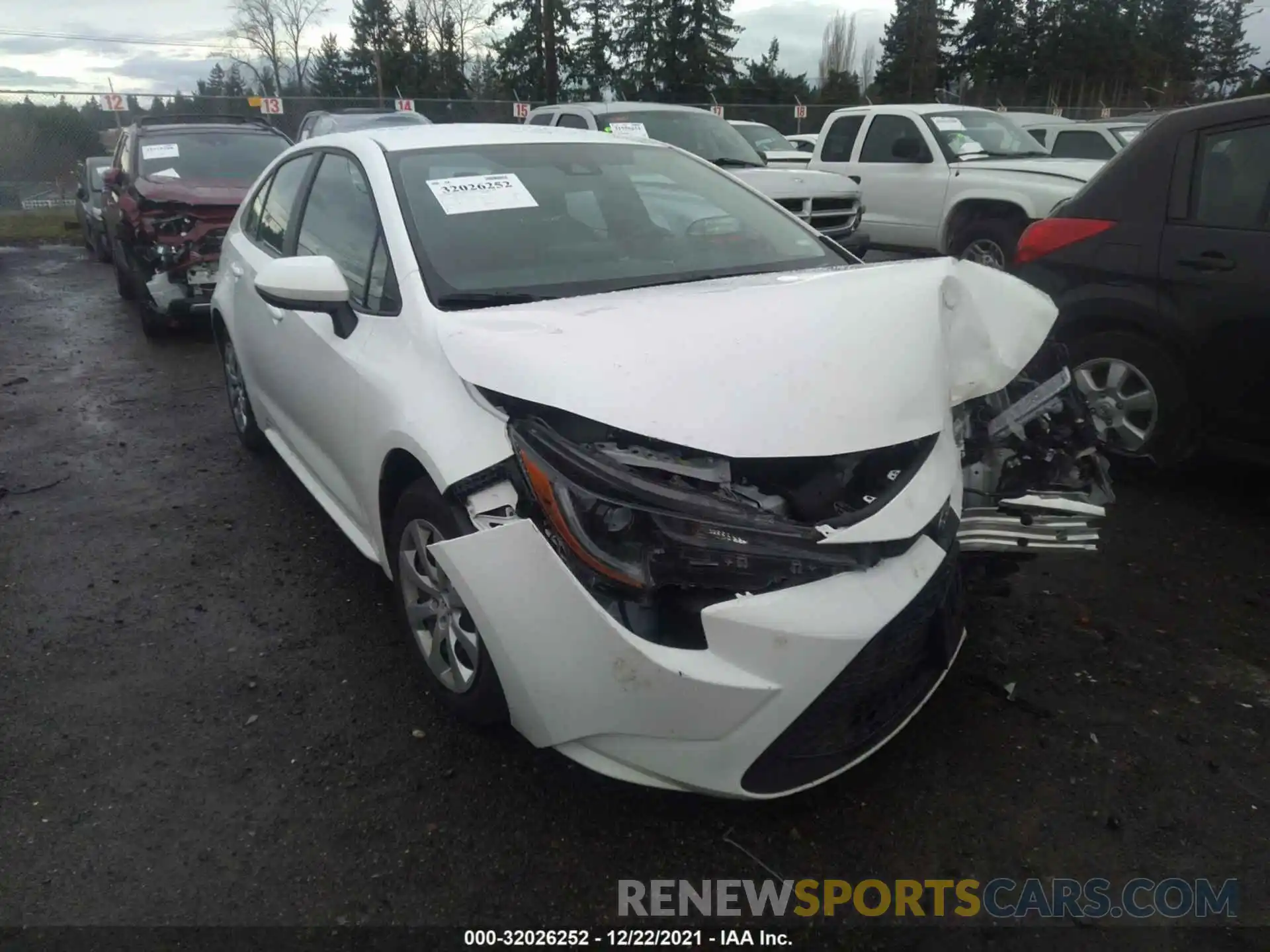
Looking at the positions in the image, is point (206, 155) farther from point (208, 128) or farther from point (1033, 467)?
point (1033, 467)

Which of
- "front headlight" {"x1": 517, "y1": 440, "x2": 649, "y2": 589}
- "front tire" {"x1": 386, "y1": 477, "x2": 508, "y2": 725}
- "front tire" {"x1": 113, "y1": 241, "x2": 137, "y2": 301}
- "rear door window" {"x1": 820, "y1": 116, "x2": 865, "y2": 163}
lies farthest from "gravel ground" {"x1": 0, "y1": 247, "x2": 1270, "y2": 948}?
"rear door window" {"x1": 820, "y1": 116, "x2": 865, "y2": 163}

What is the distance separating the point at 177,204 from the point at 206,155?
4.53 ft

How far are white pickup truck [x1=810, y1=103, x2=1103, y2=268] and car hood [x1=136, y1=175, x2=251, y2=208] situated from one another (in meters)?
6.35

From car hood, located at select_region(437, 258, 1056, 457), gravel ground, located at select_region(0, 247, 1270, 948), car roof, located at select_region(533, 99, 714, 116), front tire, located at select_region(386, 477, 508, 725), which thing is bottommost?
gravel ground, located at select_region(0, 247, 1270, 948)

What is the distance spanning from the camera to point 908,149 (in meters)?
9.86

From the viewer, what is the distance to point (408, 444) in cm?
268

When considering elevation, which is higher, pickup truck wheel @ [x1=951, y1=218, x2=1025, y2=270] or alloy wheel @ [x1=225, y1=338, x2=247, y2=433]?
pickup truck wheel @ [x1=951, y1=218, x2=1025, y2=270]

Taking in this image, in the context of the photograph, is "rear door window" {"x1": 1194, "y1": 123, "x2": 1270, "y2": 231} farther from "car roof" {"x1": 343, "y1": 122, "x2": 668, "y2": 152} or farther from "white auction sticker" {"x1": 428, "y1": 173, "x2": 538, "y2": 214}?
"white auction sticker" {"x1": 428, "y1": 173, "x2": 538, "y2": 214}

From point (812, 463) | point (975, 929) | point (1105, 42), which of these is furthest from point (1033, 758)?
point (1105, 42)

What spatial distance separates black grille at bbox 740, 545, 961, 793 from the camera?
218 cm

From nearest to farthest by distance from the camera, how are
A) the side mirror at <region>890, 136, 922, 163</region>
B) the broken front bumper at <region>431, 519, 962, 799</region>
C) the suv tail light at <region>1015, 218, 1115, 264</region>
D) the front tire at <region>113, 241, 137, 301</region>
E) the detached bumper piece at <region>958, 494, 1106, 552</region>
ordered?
the broken front bumper at <region>431, 519, 962, 799</region> < the detached bumper piece at <region>958, 494, 1106, 552</region> < the suv tail light at <region>1015, 218, 1115, 264</region> < the front tire at <region>113, 241, 137, 301</region> < the side mirror at <region>890, 136, 922, 163</region>

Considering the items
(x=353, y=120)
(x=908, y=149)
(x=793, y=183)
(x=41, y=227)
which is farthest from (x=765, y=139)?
(x=41, y=227)

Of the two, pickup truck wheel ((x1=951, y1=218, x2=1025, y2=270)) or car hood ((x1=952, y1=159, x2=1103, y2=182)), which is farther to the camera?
pickup truck wheel ((x1=951, y1=218, x2=1025, y2=270))

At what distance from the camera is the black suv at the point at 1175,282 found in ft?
13.1
